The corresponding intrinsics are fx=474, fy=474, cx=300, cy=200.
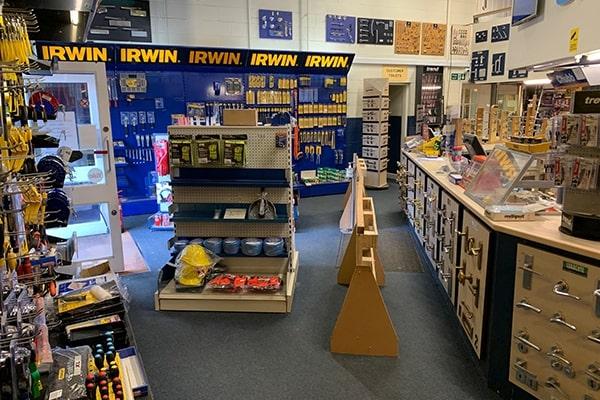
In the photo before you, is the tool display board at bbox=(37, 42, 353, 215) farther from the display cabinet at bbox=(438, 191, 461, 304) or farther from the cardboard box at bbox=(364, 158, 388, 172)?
the display cabinet at bbox=(438, 191, 461, 304)

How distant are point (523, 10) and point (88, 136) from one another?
12.7ft

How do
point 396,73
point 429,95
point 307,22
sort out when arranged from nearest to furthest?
point 307,22 → point 396,73 → point 429,95

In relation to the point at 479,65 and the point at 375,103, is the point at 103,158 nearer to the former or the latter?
the point at 479,65

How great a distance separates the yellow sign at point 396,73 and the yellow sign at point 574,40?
23.4 ft

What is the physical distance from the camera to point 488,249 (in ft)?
8.92

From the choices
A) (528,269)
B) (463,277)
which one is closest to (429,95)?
(463,277)

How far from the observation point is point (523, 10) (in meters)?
3.68

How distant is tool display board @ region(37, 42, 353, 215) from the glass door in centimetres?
251

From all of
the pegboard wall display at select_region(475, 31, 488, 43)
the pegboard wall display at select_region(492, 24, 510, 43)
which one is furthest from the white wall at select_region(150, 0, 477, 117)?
the pegboard wall display at select_region(492, 24, 510, 43)

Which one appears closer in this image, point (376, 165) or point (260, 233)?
point (260, 233)

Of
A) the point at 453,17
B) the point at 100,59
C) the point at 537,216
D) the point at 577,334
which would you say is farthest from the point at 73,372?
the point at 453,17

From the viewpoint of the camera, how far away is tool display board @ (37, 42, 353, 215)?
716cm

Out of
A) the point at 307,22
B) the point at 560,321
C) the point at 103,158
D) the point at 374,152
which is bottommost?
the point at 560,321

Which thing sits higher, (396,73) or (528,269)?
(396,73)
